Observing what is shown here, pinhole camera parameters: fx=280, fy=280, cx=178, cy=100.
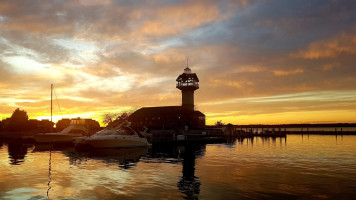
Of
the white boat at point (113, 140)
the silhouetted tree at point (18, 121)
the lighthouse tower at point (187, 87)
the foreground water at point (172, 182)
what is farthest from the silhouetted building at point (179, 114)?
the foreground water at point (172, 182)

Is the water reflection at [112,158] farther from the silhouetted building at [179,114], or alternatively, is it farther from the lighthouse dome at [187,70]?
the lighthouse dome at [187,70]

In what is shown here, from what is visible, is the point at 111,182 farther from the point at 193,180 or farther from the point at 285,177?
the point at 285,177

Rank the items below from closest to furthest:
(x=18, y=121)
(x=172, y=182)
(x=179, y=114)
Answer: (x=172, y=182) → (x=179, y=114) → (x=18, y=121)

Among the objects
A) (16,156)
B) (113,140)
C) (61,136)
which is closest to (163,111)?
(61,136)

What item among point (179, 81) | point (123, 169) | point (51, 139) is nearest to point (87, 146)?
point (51, 139)

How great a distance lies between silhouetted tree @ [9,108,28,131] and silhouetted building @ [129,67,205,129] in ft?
117

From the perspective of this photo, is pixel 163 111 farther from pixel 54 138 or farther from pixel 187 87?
pixel 54 138

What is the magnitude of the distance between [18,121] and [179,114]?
170ft

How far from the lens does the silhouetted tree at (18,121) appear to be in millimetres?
84562

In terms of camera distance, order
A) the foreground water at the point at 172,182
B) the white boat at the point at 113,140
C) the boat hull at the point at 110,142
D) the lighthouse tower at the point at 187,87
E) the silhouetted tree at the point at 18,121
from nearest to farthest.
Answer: the foreground water at the point at 172,182, the boat hull at the point at 110,142, the white boat at the point at 113,140, the lighthouse tower at the point at 187,87, the silhouetted tree at the point at 18,121

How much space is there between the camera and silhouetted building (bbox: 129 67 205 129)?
69.1 m

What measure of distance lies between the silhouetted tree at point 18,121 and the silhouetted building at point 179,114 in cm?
3581

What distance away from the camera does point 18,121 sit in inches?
3371

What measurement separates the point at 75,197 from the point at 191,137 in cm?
4726
